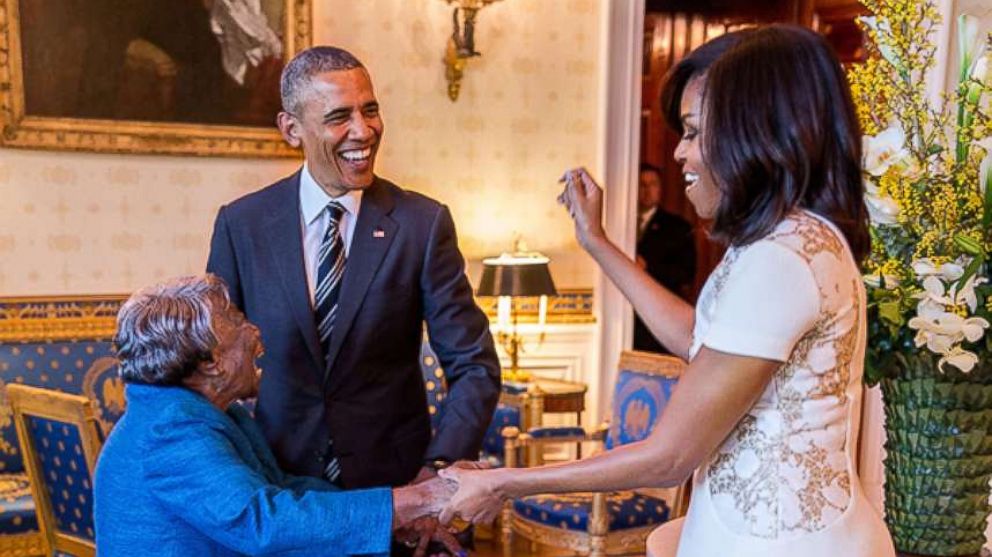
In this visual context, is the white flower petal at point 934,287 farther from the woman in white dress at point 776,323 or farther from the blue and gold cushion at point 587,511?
the blue and gold cushion at point 587,511

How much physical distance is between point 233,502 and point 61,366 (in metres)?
2.86

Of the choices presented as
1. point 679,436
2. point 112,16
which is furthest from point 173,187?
point 679,436

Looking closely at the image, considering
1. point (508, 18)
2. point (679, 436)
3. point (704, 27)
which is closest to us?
point (679, 436)

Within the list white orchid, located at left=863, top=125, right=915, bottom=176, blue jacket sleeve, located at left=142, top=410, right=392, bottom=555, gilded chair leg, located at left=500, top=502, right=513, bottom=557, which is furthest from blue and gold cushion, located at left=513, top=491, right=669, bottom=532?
white orchid, located at left=863, top=125, right=915, bottom=176

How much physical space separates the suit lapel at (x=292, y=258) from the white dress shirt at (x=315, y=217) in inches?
0.9

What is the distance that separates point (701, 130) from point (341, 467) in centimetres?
106

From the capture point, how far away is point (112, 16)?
13.4 ft

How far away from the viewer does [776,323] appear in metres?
1.09

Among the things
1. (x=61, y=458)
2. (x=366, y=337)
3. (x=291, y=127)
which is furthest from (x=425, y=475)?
(x=61, y=458)

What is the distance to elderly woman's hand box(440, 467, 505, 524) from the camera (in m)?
1.45

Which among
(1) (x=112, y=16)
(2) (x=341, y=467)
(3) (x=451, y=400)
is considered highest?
(1) (x=112, y=16)

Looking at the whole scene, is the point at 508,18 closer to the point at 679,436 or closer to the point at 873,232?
the point at 873,232

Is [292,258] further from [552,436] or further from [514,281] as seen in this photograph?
[514,281]

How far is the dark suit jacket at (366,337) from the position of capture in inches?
71.7
